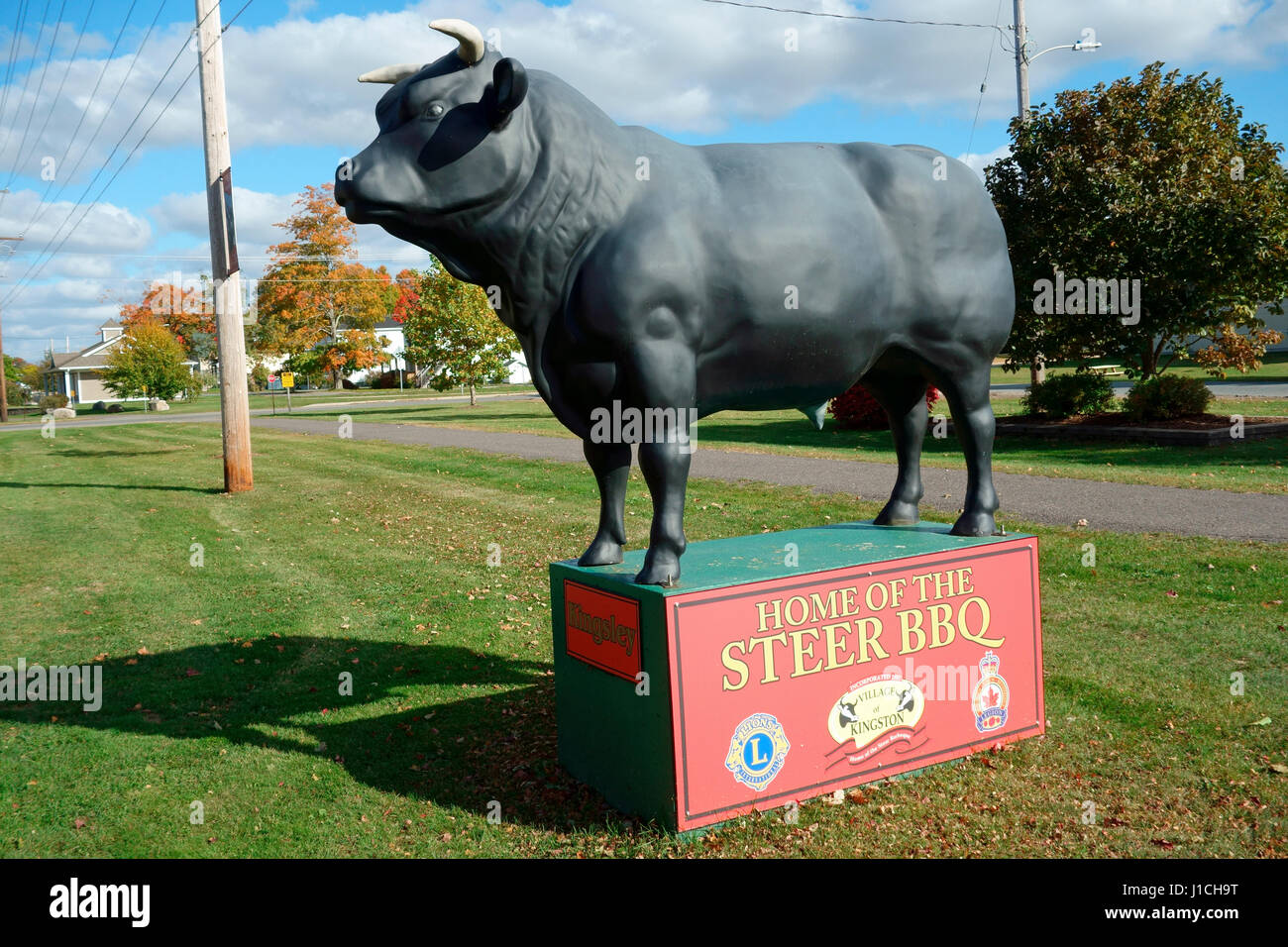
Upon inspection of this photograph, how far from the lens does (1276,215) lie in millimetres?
14531

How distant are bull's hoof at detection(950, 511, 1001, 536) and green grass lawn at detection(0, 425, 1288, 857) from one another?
1.01 meters

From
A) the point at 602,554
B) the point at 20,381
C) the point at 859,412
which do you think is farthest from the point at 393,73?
the point at 20,381

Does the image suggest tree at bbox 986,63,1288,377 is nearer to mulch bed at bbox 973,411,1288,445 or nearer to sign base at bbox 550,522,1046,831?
mulch bed at bbox 973,411,1288,445

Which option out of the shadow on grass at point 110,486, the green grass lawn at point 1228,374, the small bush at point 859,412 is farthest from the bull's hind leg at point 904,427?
the green grass lawn at point 1228,374

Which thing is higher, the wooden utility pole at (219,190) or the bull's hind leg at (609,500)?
the wooden utility pole at (219,190)

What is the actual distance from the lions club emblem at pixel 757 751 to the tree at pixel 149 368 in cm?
5072

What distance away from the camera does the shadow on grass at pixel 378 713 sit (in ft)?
14.0

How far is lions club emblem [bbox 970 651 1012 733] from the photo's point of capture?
439 cm

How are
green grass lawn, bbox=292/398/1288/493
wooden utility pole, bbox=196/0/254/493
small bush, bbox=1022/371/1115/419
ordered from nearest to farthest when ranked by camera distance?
green grass lawn, bbox=292/398/1288/493
wooden utility pole, bbox=196/0/254/493
small bush, bbox=1022/371/1115/419

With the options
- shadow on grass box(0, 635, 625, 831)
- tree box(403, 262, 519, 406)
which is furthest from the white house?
shadow on grass box(0, 635, 625, 831)

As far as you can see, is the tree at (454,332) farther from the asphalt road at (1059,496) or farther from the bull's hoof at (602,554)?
the bull's hoof at (602,554)

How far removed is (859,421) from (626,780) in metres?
15.9
